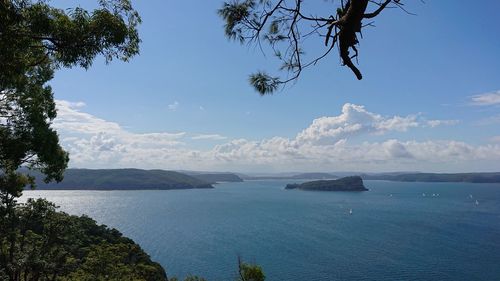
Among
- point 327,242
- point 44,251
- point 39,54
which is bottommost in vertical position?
point 327,242

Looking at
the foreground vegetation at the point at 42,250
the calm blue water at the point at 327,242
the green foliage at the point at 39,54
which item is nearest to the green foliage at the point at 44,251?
the foreground vegetation at the point at 42,250

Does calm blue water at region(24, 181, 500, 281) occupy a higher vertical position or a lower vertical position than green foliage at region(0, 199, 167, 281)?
lower

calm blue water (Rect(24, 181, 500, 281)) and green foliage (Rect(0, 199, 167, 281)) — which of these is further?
calm blue water (Rect(24, 181, 500, 281))

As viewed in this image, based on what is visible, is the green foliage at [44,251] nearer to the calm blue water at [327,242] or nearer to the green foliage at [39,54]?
the green foliage at [39,54]

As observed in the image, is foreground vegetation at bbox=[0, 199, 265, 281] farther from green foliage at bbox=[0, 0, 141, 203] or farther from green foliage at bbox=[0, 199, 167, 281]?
green foliage at bbox=[0, 0, 141, 203]

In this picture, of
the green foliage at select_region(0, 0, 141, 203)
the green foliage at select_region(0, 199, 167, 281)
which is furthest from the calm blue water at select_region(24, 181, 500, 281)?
the green foliage at select_region(0, 0, 141, 203)

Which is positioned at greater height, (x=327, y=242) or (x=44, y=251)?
(x=44, y=251)

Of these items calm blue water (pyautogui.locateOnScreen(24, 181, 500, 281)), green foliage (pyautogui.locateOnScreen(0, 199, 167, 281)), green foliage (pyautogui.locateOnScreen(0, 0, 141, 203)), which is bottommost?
calm blue water (pyautogui.locateOnScreen(24, 181, 500, 281))

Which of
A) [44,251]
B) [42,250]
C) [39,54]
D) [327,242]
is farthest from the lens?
[327,242]

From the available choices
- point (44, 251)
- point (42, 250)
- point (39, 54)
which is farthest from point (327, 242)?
point (39, 54)

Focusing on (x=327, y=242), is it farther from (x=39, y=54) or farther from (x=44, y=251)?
(x=39, y=54)

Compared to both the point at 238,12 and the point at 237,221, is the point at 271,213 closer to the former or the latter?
the point at 237,221

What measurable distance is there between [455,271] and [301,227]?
6239 centimetres

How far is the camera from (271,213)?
176 m
